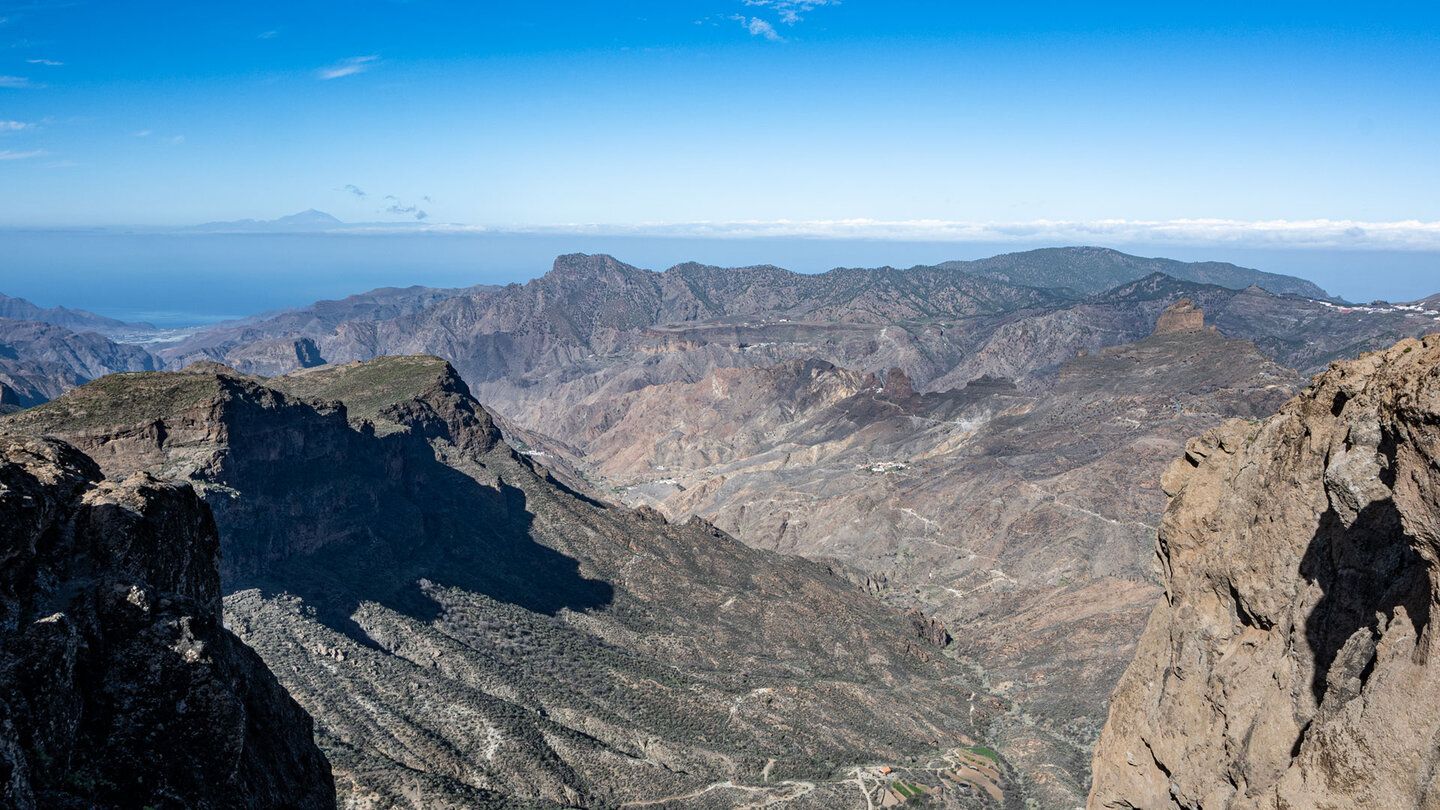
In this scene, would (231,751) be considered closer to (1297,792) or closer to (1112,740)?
(1297,792)

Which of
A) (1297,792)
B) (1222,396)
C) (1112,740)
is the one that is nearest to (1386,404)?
(1297,792)

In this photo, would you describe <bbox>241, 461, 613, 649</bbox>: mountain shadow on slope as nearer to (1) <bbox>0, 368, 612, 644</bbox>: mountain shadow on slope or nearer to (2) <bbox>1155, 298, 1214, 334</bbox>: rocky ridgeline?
(1) <bbox>0, 368, 612, 644</bbox>: mountain shadow on slope

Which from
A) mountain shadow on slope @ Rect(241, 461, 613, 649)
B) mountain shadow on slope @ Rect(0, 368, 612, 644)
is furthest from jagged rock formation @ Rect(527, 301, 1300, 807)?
mountain shadow on slope @ Rect(0, 368, 612, 644)

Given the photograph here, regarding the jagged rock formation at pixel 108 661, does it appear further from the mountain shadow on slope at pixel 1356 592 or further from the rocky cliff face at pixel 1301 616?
the mountain shadow on slope at pixel 1356 592

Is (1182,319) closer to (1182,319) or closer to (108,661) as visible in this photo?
(1182,319)

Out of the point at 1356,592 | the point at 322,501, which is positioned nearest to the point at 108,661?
the point at 1356,592

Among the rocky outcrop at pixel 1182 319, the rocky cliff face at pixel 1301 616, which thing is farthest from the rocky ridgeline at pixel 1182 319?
the rocky cliff face at pixel 1301 616
